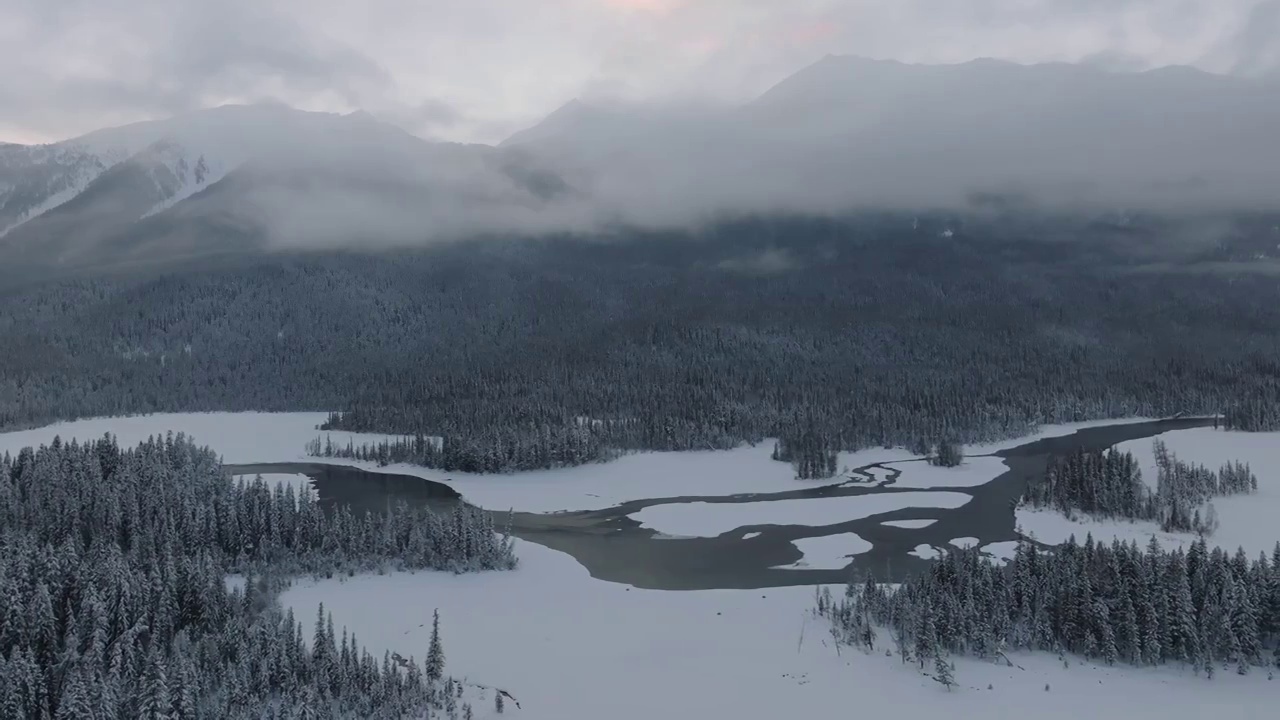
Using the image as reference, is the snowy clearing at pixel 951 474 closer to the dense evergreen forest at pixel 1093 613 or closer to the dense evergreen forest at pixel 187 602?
the dense evergreen forest at pixel 1093 613

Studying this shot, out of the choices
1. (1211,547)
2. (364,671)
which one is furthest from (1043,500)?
(364,671)

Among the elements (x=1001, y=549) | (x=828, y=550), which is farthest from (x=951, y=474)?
(x=828, y=550)

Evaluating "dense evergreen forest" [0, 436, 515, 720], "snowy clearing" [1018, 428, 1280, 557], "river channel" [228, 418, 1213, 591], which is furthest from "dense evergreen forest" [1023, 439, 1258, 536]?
"dense evergreen forest" [0, 436, 515, 720]

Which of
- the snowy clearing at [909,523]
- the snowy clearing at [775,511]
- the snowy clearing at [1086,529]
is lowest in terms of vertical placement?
the snowy clearing at [1086,529]

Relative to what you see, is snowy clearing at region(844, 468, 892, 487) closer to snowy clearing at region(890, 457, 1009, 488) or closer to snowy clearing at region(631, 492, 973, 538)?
snowy clearing at region(890, 457, 1009, 488)

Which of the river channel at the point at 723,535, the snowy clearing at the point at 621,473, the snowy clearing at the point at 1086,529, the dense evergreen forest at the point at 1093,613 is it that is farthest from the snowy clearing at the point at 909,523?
the dense evergreen forest at the point at 1093,613

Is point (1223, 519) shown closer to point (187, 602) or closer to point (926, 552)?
point (926, 552)
